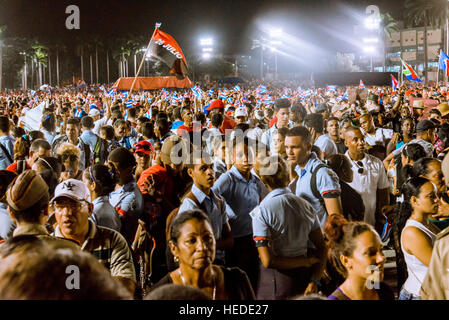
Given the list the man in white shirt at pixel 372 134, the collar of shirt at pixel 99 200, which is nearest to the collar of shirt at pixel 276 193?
the collar of shirt at pixel 99 200

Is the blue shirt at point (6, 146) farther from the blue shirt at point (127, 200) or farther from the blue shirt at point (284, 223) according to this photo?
the blue shirt at point (284, 223)

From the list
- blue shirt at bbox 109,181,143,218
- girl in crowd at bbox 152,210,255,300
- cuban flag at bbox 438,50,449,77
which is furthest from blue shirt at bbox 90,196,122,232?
cuban flag at bbox 438,50,449,77

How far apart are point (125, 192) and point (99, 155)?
3101 mm

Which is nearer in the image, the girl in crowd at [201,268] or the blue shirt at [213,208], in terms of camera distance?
the girl in crowd at [201,268]

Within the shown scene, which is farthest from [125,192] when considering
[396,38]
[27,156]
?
[396,38]

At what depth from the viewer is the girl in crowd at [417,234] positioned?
356 centimetres

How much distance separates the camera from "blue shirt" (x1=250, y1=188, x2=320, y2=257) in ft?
12.6

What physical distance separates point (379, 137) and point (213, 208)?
4.96 metres

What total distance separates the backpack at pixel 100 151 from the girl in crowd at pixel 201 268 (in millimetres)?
4723

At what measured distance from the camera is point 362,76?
53.5 m

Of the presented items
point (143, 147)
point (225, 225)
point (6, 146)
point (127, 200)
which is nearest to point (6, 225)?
point (127, 200)

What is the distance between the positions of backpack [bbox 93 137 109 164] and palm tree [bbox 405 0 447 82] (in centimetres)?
5893

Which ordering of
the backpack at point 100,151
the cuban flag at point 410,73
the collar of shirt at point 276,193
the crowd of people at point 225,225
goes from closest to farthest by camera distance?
the crowd of people at point 225,225 < the collar of shirt at point 276,193 < the backpack at point 100,151 < the cuban flag at point 410,73

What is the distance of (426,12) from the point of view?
61.8m
